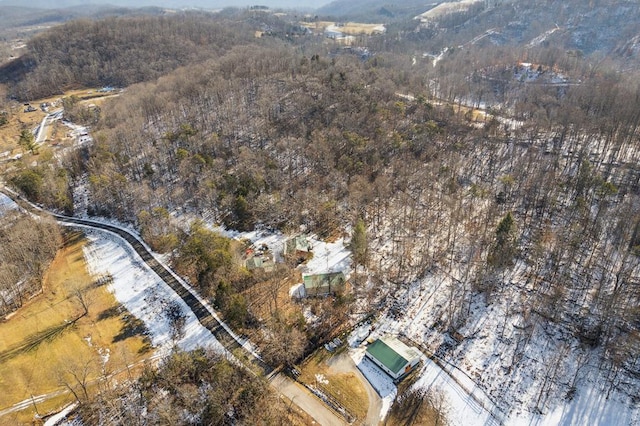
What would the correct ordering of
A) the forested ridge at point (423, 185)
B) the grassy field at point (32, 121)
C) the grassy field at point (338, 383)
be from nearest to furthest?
the grassy field at point (338, 383)
the forested ridge at point (423, 185)
the grassy field at point (32, 121)

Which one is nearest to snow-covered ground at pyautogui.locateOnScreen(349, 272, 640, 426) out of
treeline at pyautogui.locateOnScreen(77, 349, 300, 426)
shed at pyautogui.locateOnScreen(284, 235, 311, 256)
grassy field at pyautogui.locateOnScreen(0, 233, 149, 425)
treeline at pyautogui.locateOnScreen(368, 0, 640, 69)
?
treeline at pyautogui.locateOnScreen(77, 349, 300, 426)

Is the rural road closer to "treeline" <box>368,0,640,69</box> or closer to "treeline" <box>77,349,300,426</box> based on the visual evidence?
"treeline" <box>77,349,300,426</box>

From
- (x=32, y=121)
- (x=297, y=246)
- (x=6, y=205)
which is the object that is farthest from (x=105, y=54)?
(x=297, y=246)

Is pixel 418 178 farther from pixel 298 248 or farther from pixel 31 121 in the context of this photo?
pixel 31 121

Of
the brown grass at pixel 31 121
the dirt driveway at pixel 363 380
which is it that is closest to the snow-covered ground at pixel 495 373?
the dirt driveway at pixel 363 380

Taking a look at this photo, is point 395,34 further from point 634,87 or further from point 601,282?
point 601,282

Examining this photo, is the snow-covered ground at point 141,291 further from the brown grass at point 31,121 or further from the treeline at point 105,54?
the treeline at point 105,54

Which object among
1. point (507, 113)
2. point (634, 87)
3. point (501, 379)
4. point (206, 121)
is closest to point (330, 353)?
point (501, 379)
